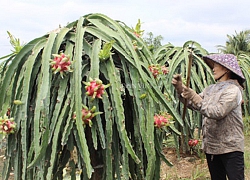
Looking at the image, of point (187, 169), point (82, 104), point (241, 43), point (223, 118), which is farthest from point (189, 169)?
point (241, 43)

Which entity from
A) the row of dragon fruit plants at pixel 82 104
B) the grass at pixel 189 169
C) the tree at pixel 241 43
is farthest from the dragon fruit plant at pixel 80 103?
the tree at pixel 241 43

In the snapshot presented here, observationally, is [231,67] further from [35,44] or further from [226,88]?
[35,44]

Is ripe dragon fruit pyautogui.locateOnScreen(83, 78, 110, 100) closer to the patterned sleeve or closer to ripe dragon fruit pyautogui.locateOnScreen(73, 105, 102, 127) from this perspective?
ripe dragon fruit pyautogui.locateOnScreen(73, 105, 102, 127)

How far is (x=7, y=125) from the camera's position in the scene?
1456 mm

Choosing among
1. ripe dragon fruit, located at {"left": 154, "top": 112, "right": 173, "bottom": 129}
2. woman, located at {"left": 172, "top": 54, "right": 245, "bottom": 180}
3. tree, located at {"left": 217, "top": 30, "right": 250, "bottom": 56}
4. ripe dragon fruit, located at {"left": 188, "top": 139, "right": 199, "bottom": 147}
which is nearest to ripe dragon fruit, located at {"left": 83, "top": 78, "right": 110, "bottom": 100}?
ripe dragon fruit, located at {"left": 154, "top": 112, "right": 173, "bottom": 129}

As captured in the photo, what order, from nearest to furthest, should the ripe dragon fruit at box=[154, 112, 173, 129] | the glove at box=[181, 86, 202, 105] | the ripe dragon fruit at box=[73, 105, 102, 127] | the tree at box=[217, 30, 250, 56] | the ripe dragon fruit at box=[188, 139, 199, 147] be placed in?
the ripe dragon fruit at box=[73, 105, 102, 127] → the ripe dragon fruit at box=[154, 112, 173, 129] → the glove at box=[181, 86, 202, 105] → the ripe dragon fruit at box=[188, 139, 199, 147] → the tree at box=[217, 30, 250, 56]

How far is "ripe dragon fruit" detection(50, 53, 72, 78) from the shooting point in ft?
4.58

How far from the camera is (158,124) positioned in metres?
1.61

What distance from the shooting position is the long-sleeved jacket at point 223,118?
7.55ft

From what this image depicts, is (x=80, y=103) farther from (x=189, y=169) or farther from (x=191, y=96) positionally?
(x=189, y=169)

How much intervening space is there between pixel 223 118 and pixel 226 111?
0.44 feet

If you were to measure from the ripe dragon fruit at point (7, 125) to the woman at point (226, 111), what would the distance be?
4.04 feet

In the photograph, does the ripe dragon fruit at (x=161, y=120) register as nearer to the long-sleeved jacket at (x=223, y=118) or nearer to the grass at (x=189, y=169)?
the long-sleeved jacket at (x=223, y=118)

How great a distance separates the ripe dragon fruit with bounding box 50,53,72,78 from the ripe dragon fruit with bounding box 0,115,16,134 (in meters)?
0.30
